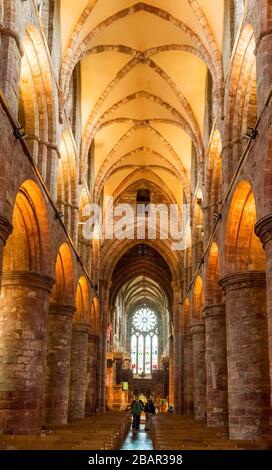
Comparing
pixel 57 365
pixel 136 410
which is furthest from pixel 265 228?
pixel 136 410

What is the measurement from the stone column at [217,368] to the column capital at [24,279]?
22.6 ft

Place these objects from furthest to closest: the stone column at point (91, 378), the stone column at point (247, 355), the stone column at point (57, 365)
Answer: the stone column at point (91, 378) → the stone column at point (57, 365) → the stone column at point (247, 355)

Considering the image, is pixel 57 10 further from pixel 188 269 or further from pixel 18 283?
pixel 188 269

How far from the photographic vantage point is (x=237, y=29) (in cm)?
1614

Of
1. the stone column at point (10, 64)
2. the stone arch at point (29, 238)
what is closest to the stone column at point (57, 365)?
the stone arch at point (29, 238)

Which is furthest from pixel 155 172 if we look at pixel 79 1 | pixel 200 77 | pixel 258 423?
pixel 258 423

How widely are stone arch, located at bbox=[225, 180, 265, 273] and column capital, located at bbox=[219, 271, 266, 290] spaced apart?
1.05 feet

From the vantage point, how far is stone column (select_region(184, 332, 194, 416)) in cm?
2983

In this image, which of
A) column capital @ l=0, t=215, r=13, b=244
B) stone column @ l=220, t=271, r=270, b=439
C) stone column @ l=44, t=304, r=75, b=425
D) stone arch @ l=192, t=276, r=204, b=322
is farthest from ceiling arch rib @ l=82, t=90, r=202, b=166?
column capital @ l=0, t=215, r=13, b=244

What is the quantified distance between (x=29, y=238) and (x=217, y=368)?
7.87m

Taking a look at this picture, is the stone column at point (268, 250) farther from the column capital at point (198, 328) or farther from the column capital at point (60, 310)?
the column capital at point (198, 328)

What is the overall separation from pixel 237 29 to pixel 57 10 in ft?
19.1

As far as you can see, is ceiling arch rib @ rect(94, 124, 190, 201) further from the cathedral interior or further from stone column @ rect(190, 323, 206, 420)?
stone column @ rect(190, 323, 206, 420)

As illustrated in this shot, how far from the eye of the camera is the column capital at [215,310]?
761 inches
